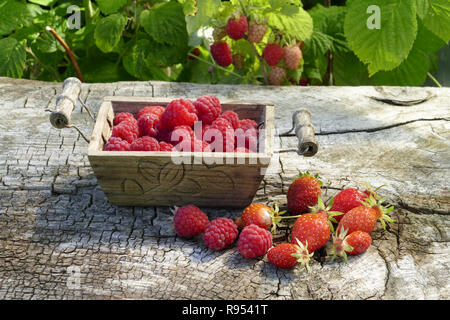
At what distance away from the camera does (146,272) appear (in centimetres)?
112

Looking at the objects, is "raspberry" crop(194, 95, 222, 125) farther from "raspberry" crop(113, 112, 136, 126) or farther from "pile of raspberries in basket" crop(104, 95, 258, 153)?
"raspberry" crop(113, 112, 136, 126)

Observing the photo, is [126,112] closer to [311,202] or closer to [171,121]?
[171,121]

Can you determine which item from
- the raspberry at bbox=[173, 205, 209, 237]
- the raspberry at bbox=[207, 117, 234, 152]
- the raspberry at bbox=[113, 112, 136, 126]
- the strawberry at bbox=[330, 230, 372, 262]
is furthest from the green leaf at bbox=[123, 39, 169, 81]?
the strawberry at bbox=[330, 230, 372, 262]

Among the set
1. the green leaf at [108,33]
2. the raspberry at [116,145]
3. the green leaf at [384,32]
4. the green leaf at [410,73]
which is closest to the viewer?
the raspberry at [116,145]

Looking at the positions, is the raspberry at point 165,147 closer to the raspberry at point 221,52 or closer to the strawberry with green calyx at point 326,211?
the strawberry with green calyx at point 326,211

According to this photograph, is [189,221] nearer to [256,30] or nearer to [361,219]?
[361,219]

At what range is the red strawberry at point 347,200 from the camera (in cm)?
124

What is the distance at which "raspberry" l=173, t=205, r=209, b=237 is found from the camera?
3.92 ft

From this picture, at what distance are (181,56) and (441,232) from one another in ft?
3.33

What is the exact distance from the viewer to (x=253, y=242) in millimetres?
1138

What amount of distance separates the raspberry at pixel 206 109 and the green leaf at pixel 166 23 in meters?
0.56

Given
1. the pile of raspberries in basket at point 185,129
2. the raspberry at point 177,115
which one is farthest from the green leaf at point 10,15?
the raspberry at point 177,115

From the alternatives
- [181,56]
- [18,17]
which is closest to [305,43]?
[181,56]

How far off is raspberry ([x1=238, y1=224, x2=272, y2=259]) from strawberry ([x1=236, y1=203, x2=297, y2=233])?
0.12 ft
